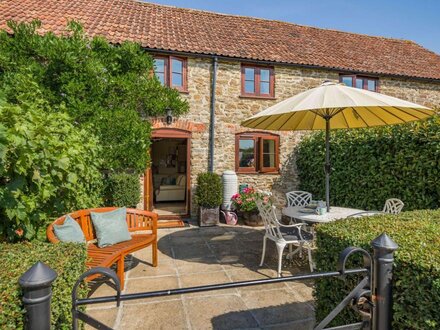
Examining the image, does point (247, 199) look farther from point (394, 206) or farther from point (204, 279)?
point (204, 279)

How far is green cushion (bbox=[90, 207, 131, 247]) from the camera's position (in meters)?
4.30

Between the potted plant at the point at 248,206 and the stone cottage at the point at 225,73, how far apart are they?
0.89 metres

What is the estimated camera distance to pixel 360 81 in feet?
34.2

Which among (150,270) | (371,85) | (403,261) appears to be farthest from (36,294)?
(371,85)

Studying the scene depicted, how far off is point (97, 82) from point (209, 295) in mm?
5984

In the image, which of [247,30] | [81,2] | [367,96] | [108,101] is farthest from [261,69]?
[81,2]

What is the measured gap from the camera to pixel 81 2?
32.9 feet

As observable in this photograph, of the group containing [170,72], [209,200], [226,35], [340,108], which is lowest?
[209,200]

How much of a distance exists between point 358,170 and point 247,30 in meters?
7.23

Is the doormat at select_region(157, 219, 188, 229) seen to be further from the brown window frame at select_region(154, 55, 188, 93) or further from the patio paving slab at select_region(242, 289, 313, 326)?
the patio paving slab at select_region(242, 289, 313, 326)

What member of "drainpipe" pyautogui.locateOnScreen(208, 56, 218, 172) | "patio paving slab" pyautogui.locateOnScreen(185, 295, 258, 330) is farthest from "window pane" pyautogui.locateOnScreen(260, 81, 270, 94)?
"patio paving slab" pyautogui.locateOnScreen(185, 295, 258, 330)

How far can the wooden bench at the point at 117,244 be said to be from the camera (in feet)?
11.9

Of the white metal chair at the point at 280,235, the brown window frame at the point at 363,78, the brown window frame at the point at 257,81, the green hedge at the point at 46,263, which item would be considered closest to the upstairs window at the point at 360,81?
the brown window frame at the point at 363,78

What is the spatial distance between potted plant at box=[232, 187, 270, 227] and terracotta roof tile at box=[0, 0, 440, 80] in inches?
177
